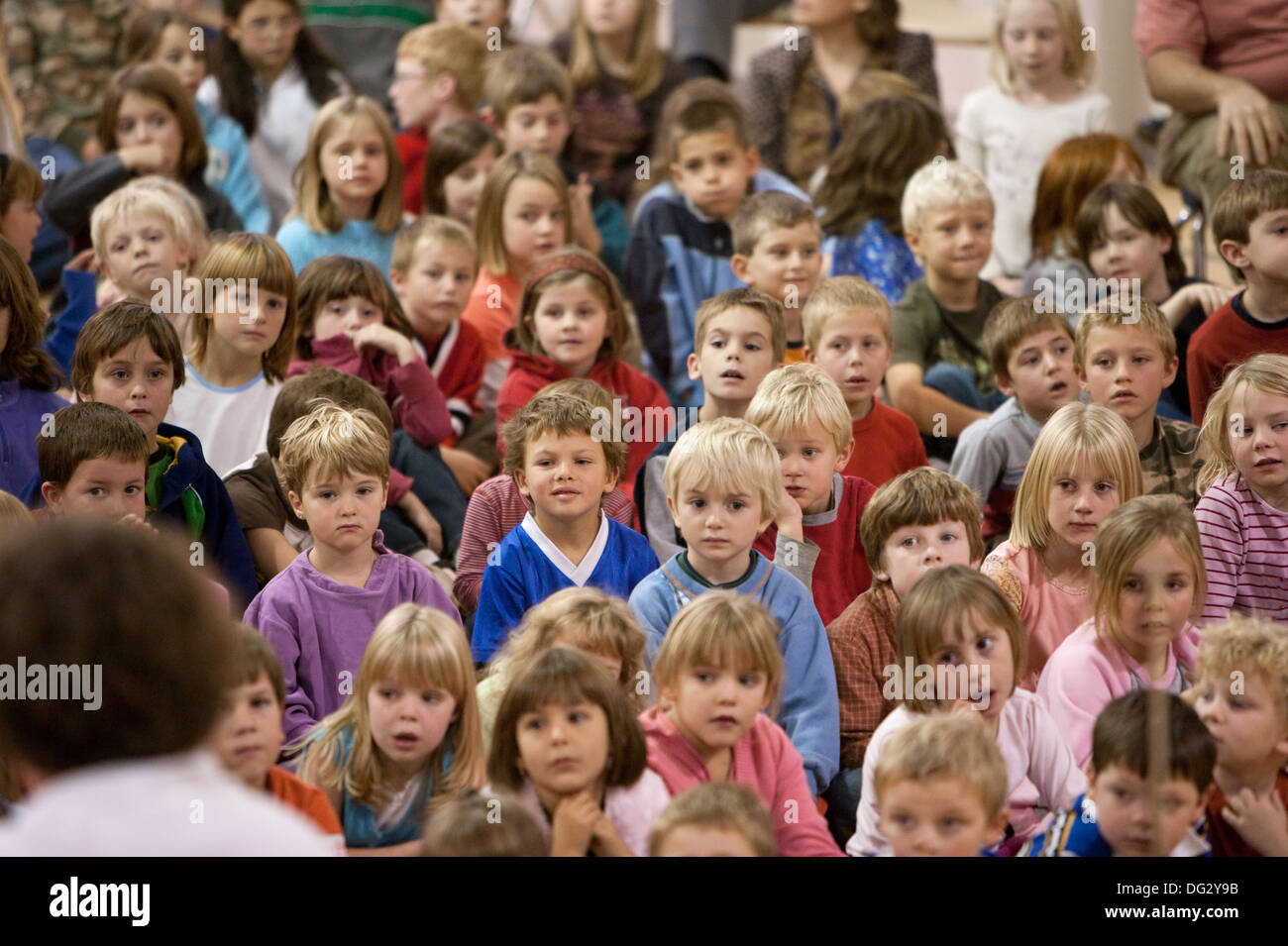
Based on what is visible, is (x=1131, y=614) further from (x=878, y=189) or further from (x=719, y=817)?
(x=878, y=189)

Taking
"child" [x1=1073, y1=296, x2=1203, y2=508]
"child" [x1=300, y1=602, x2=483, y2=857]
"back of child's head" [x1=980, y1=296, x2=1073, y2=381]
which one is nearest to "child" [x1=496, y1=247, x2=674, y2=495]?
"back of child's head" [x1=980, y1=296, x2=1073, y2=381]

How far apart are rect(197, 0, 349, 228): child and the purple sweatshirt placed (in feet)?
9.47

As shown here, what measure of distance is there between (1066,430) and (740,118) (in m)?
2.13

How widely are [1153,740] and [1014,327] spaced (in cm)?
170

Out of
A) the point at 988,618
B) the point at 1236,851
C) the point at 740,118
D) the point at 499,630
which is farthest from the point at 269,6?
the point at 1236,851

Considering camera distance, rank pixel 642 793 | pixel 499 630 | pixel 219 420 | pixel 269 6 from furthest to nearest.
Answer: pixel 269 6
pixel 219 420
pixel 499 630
pixel 642 793

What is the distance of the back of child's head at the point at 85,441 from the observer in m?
3.13

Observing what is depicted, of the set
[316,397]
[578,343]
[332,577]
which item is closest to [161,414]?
[316,397]

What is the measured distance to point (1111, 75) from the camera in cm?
599

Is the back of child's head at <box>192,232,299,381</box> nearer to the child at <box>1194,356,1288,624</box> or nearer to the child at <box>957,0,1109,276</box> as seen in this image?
the child at <box>1194,356,1288,624</box>

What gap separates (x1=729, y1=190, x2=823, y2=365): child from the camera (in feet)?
14.7
